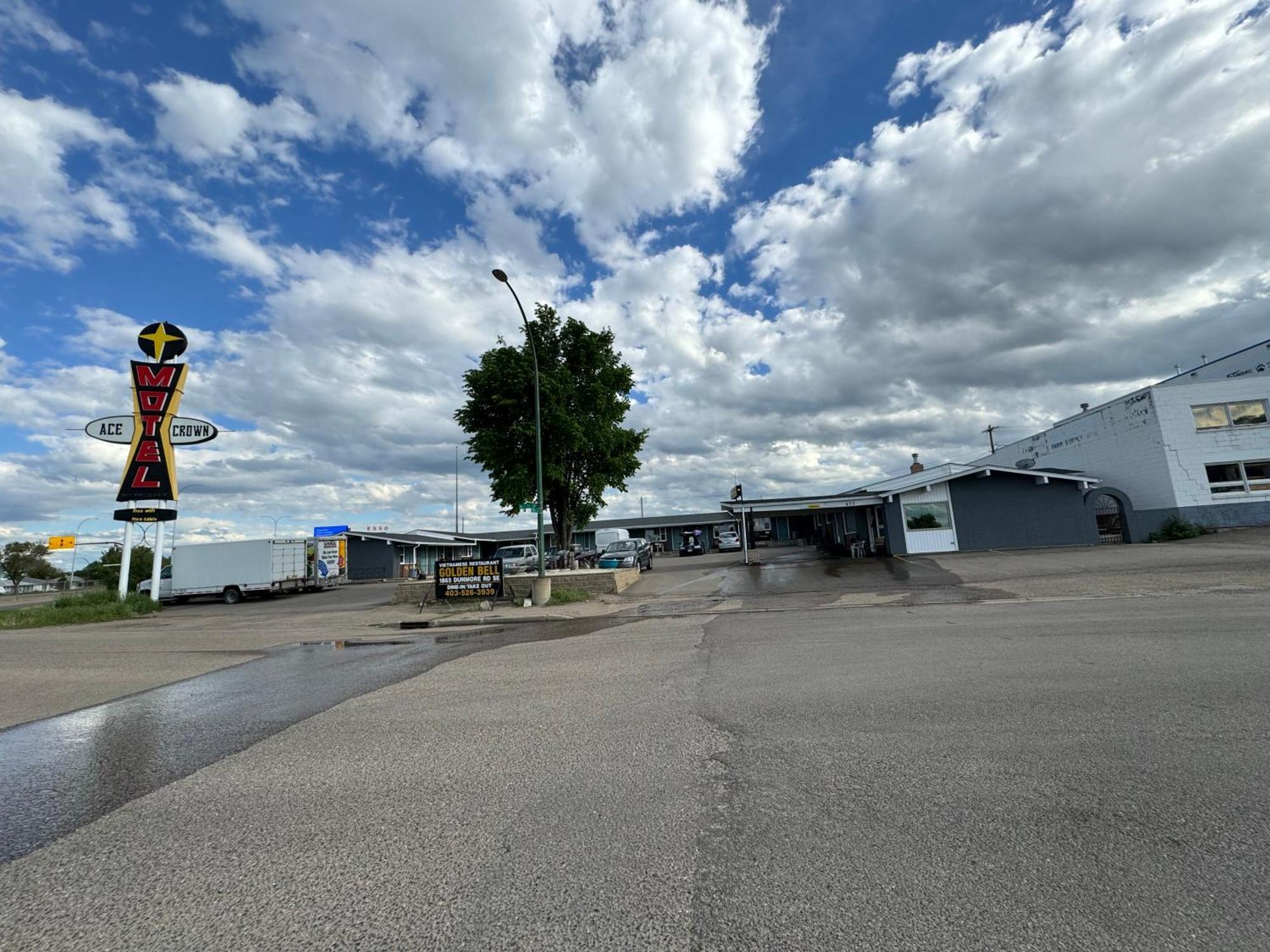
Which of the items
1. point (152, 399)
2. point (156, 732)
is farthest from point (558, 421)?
point (156, 732)

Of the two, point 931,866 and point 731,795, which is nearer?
point 931,866

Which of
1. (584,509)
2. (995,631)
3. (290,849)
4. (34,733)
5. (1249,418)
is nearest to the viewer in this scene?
(290,849)

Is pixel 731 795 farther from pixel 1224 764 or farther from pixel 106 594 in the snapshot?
pixel 106 594

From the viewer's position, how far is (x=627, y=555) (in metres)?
31.1

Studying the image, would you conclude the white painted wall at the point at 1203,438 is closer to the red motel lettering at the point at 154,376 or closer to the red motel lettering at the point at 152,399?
the red motel lettering at the point at 154,376

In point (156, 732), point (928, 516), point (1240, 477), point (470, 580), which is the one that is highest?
point (1240, 477)

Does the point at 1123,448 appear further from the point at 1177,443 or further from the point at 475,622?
the point at 475,622

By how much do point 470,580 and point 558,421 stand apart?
11328 millimetres

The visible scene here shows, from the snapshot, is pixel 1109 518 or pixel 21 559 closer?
pixel 1109 518

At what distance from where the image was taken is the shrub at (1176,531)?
25.6 meters

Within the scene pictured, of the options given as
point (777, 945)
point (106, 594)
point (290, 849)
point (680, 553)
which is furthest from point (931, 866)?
point (680, 553)

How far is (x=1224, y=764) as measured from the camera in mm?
4016

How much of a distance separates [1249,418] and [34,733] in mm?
39152

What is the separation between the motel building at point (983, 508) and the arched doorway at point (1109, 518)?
6.43 ft
